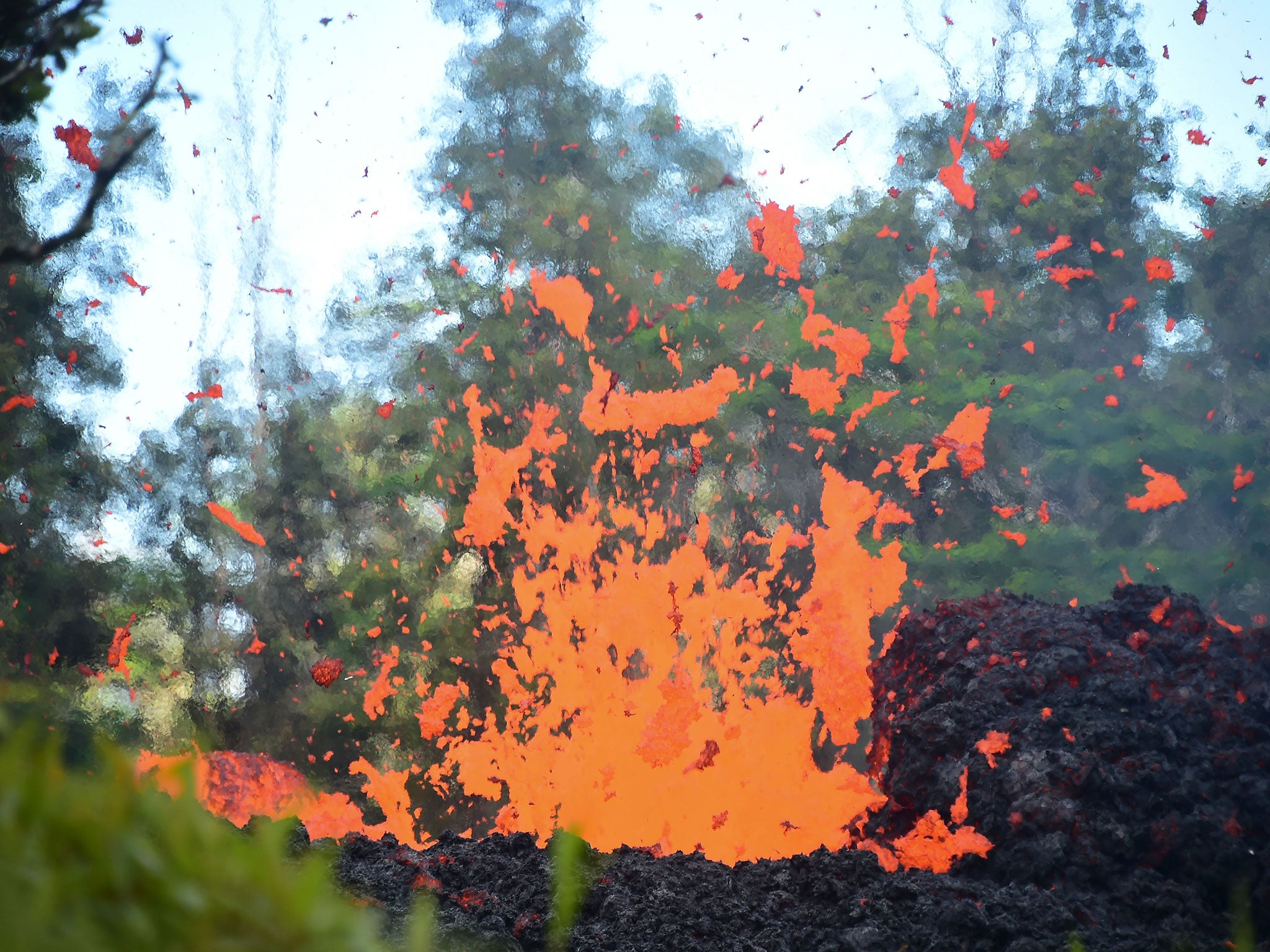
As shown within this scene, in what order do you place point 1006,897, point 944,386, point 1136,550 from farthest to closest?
point 944,386
point 1136,550
point 1006,897

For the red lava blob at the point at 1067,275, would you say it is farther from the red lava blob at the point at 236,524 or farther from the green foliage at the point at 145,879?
the green foliage at the point at 145,879

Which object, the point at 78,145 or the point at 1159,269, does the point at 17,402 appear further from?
the point at 1159,269

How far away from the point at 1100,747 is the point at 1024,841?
710 mm

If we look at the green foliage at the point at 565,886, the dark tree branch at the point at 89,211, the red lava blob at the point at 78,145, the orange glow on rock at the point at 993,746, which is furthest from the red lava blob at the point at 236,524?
the dark tree branch at the point at 89,211

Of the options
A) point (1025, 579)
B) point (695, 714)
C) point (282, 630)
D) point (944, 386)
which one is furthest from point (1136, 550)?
point (282, 630)

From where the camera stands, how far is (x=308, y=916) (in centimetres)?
96

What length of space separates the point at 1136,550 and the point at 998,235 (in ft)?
16.9

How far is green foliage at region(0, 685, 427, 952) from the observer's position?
91 cm

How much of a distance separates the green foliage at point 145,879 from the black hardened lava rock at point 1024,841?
9.05 ft

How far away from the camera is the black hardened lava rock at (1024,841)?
390 cm

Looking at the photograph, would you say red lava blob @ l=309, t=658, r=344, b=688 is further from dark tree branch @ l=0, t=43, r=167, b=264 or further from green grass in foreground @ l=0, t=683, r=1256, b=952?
green grass in foreground @ l=0, t=683, r=1256, b=952

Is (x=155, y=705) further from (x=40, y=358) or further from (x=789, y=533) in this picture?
(x=789, y=533)

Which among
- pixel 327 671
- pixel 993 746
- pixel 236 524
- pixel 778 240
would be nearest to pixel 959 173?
pixel 778 240

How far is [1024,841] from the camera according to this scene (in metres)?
→ 4.70
